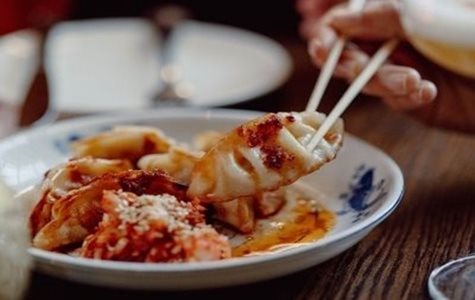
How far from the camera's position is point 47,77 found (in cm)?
199

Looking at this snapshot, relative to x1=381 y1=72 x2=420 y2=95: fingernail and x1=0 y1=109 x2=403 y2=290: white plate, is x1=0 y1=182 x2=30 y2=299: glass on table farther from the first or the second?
x1=381 y1=72 x2=420 y2=95: fingernail

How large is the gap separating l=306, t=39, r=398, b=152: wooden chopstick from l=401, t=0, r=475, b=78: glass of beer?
0.05 meters

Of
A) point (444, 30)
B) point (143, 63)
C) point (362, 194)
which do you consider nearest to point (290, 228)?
point (362, 194)

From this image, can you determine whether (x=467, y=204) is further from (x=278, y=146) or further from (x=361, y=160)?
(x=278, y=146)

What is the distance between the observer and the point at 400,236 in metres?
1.22

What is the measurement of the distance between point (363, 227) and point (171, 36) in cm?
131

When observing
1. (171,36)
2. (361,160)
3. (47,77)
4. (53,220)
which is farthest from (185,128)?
(171,36)

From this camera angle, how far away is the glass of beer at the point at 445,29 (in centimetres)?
132

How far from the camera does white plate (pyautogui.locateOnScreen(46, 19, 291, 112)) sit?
200 cm

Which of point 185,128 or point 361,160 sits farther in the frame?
point 185,128

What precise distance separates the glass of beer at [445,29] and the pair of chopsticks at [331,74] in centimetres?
6

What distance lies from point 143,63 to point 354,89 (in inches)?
40.4

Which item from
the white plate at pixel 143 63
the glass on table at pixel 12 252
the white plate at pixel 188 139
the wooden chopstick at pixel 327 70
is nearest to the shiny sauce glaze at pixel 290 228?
the white plate at pixel 188 139

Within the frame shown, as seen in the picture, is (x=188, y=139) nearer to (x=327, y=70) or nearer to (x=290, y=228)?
(x=327, y=70)
